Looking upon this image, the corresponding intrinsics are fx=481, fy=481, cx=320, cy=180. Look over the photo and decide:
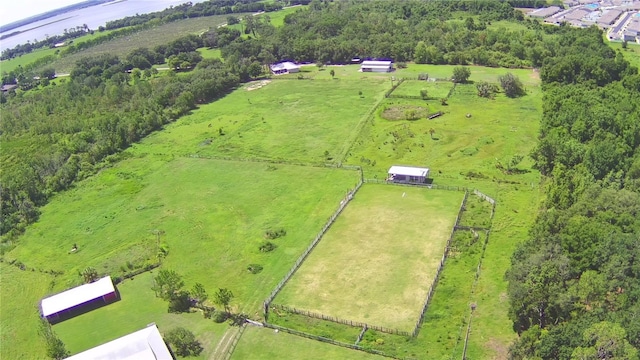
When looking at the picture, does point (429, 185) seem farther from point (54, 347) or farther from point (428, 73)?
point (428, 73)

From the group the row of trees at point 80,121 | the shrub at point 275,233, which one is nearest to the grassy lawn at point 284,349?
the shrub at point 275,233

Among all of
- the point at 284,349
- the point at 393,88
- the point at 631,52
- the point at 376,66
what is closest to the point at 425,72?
the point at 376,66

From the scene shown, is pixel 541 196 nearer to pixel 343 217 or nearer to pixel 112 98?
pixel 343 217

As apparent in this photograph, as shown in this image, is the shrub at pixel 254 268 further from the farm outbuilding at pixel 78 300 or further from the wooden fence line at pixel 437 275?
the wooden fence line at pixel 437 275

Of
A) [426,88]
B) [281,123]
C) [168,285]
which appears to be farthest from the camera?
[426,88]

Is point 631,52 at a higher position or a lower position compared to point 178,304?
lower

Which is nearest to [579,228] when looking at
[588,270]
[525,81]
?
[588,270]
